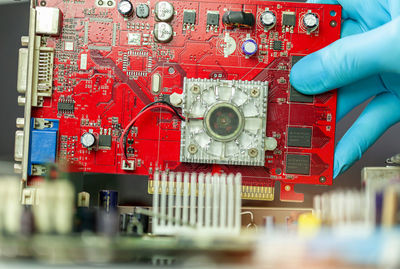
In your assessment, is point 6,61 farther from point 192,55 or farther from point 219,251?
point 219,251

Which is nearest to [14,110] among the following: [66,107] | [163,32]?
[66,107]

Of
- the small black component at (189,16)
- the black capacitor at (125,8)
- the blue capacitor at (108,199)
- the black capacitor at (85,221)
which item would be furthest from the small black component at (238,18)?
the black capacitor at (85,221)

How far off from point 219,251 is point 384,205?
1016 millimetres

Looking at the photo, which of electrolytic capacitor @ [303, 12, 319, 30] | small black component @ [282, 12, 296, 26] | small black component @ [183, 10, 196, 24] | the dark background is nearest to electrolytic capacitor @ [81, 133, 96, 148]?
the dark background

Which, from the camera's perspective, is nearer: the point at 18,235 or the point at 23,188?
the point at 18,235

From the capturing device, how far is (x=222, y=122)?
466cm

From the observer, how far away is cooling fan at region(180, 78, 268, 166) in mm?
4645

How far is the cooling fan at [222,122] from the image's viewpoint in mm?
4645

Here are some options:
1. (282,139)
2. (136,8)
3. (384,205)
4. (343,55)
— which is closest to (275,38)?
(343,55)

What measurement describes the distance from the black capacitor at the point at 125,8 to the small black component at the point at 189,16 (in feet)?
1.99

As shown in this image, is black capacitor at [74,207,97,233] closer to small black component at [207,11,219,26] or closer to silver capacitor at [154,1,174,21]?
silver capacitor at [154,1,174,21]

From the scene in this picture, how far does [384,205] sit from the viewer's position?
2580 millimetres

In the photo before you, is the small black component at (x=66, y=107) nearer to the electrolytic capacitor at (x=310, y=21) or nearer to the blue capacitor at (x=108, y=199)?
the blue capacitor at (x=108, y=199)

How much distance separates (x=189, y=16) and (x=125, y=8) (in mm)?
717
